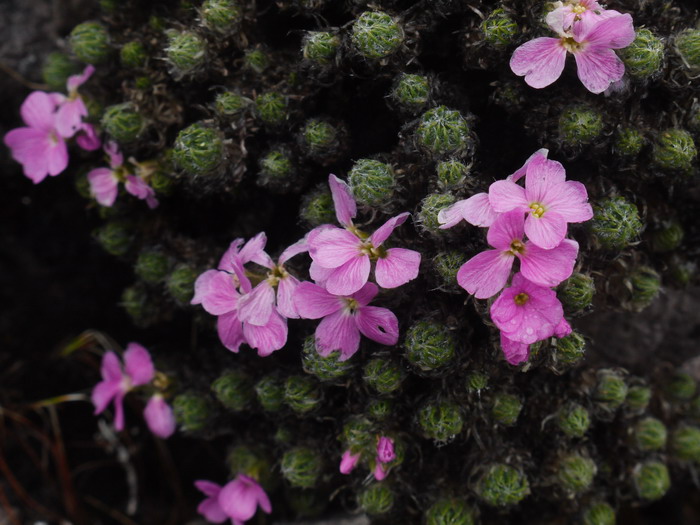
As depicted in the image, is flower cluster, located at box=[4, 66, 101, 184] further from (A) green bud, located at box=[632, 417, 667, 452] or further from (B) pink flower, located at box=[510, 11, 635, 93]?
(A) green bud, located at box=[632, 417, 667, 452]

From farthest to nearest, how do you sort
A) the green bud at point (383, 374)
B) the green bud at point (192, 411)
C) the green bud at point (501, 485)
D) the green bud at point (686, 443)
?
1. the green bud at point (686, 443)
2. the green bud at point (192, 411)
3. the green bud at point (501, 485)
4. the green bud at point (383, 374)

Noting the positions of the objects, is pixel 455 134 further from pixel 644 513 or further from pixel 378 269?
pixel 644 513

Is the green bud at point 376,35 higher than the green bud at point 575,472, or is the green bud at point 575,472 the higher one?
the green bud at point 376,35

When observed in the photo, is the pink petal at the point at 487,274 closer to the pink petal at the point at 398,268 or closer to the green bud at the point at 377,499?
the pink petal at the point at 398,268

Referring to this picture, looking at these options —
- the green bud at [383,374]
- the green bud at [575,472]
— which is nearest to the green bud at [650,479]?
the green bud at [575,472]

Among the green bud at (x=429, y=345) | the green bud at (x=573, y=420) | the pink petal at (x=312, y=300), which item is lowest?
the green bud at (x=573, y=420)

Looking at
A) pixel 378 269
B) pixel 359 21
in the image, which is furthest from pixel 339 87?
pixel 378 269

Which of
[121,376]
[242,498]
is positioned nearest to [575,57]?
[242,498]
